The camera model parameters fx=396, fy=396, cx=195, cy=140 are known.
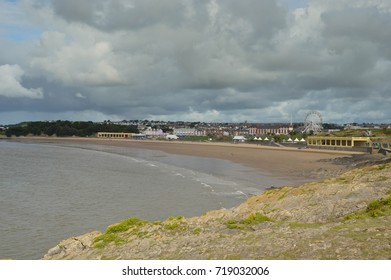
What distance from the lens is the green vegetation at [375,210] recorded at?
1393 cm

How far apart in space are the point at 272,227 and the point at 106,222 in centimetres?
1342

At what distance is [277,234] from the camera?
12664mm

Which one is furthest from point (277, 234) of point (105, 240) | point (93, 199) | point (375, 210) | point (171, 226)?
point (93, 199)

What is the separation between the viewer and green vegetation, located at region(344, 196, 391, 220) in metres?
13.9

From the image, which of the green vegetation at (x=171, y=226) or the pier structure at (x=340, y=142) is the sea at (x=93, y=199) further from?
the pier structure at (x=340, y=142)

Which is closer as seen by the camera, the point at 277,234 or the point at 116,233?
the point at 277,234

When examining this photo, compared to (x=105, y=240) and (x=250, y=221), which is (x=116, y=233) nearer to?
(x=105, y=240)

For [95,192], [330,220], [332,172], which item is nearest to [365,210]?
[330,220]

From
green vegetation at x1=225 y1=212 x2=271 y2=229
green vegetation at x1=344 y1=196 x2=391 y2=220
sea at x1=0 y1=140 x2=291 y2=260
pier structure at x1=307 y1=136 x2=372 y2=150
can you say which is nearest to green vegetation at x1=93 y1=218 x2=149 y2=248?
green vegetation at x1=225 y1=212 x2=271 y2=229

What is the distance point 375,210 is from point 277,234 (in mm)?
4202

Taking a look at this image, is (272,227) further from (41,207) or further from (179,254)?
(41,207)

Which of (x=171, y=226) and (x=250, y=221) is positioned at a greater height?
(x=250, y=221)
